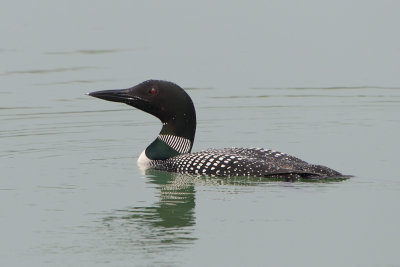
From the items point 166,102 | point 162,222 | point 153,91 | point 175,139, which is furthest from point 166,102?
point 162,222

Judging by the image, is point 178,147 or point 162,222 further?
point 178,147

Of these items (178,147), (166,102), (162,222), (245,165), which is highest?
(166,102)

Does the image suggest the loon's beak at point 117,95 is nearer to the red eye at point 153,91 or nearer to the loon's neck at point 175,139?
the red eye at point 153,91

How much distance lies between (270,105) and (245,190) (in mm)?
3643

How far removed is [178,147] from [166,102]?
381mm

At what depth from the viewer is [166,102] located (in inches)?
368

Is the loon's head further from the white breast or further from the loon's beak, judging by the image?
the white breast

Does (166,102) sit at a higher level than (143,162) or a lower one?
higher

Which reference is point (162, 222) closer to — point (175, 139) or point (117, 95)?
point (175, 139)

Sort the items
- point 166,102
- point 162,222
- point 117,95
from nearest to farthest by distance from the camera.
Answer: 1. point 162,222
2. point 166,102
3. point 117,95

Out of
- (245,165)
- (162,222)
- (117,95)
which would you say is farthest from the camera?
(117,95)

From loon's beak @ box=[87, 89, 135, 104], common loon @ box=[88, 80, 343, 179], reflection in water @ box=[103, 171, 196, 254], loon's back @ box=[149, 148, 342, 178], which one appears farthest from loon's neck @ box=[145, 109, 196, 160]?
reflection in water @ box=[103, 171, 196, 254]

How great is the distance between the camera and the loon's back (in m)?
8.52

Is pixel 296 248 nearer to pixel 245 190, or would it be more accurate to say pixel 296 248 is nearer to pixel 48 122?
pixel 245 190
